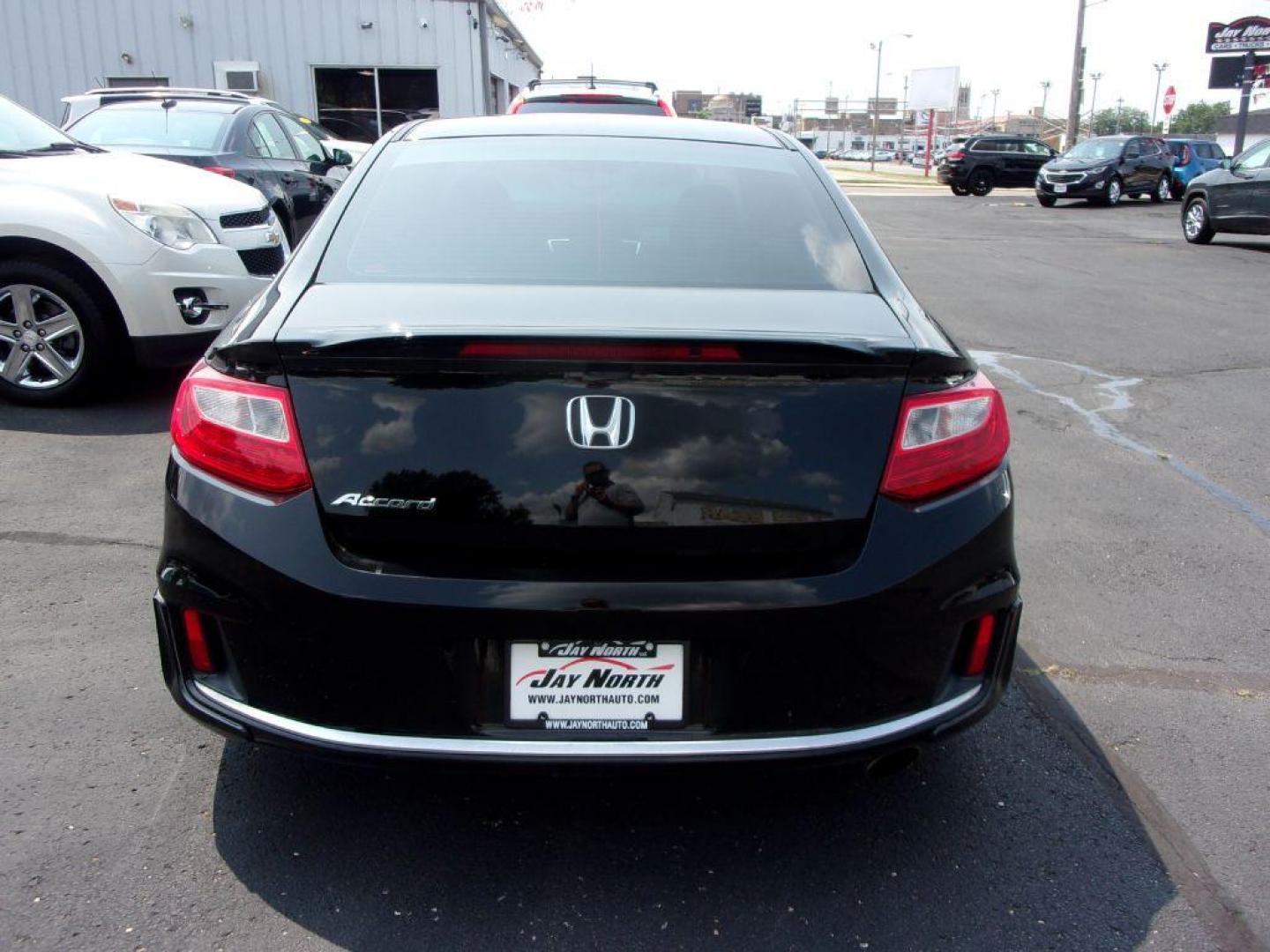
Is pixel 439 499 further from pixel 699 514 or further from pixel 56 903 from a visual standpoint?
pixel 56 903

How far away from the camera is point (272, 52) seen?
24.1m

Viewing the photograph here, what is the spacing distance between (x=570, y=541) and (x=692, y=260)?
93 centimetres

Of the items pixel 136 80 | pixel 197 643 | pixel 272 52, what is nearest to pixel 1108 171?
pixel 272 52

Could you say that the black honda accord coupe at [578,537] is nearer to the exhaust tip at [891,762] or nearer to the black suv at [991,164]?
the exhaust tip at [891,762]

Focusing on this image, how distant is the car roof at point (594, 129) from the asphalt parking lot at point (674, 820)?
1.82 metres

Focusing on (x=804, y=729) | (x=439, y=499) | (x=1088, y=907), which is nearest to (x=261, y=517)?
(x=439, y=499)

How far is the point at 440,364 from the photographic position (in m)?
2.19

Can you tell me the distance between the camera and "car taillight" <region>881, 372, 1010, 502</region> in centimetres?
226

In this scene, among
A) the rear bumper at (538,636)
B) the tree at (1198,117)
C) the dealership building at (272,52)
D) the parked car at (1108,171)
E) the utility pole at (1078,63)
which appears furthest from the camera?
the tree at (1198,117)

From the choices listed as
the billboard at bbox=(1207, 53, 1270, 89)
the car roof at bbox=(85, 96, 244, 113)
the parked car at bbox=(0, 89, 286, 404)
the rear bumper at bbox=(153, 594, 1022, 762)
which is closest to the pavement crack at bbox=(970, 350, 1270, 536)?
the rear bumper at bbox=(153, 594, 1022, 762)

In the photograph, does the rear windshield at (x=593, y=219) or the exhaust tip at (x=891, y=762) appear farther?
the rear windshield at (x=593, y=219)

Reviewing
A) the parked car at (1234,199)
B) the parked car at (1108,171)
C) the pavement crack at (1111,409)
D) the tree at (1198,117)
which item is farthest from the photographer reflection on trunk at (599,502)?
the tree at (1198,117)

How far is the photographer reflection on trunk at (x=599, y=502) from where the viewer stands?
2.17m

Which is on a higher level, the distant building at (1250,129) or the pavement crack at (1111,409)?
the distant building at (1250,129)
